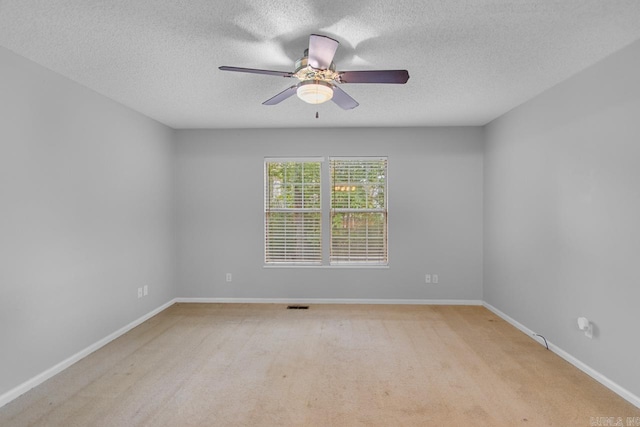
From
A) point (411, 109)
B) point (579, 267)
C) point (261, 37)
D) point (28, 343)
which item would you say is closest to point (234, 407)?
point (28, 343)

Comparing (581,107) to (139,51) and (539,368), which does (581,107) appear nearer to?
(539,368)

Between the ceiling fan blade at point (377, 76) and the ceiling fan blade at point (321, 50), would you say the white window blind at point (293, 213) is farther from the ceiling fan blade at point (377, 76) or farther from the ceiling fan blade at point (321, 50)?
the ceiling fan blade at point (321, 50)

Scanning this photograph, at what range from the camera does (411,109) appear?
398 cm

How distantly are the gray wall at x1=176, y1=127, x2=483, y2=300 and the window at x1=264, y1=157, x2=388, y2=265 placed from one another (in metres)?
0.14

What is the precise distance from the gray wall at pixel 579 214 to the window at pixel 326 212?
168 cm

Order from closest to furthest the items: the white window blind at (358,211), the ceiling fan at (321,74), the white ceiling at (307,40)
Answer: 1. the white ceiling at (307,40)
2. the ceiling fan at (321,74)
3. the white window blind at (358,211)

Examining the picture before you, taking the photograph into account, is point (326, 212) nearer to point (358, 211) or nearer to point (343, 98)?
point (358, 211)

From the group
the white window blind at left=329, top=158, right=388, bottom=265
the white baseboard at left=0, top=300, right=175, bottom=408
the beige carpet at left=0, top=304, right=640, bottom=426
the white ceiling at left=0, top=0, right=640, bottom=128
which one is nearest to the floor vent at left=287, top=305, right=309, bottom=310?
the beige carpet at left=0, top=304, right=640, bottom=426

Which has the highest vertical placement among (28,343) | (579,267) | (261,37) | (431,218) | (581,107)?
(261,37)

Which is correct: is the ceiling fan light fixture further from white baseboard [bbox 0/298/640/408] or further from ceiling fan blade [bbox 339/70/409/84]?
white baseboard [bbox 0/298/640/408]

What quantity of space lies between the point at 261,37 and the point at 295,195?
2923 millimetres

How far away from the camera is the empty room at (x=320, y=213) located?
226 centimetres

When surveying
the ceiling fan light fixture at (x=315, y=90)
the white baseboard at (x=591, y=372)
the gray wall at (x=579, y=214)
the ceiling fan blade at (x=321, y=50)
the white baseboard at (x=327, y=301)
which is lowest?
the white baseboard at (x=591, y=372)

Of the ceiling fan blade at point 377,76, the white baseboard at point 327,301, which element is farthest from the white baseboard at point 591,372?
the ceiling fan blade at point 377,76
